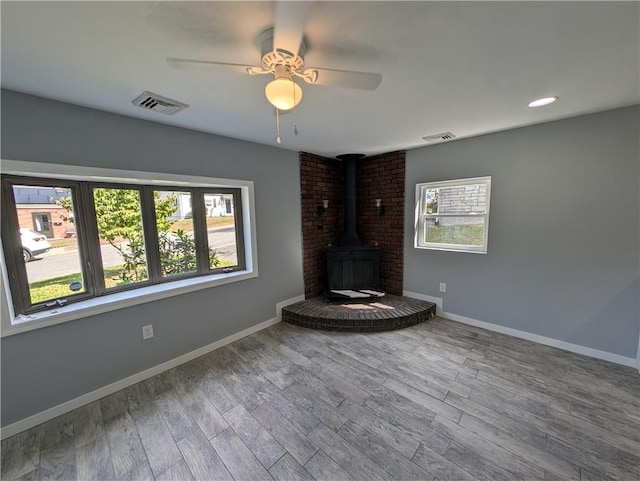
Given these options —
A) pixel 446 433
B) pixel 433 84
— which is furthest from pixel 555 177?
pixel 446 433

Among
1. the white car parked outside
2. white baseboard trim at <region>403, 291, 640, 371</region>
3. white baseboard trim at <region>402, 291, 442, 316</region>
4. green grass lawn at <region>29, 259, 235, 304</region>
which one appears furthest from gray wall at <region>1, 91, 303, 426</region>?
white baseboard trim at <region>403, 291, 640, 371</region>

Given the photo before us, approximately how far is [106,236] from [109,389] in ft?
4.40

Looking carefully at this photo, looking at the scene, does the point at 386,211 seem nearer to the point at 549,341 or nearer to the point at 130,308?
the point at 549,341

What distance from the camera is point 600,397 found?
6.42ft

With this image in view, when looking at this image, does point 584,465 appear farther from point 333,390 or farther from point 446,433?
point 333,390

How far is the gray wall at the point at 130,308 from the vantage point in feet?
5.73

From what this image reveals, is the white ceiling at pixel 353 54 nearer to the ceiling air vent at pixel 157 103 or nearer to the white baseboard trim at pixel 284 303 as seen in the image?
the ceiling air vent at pixel 157 103

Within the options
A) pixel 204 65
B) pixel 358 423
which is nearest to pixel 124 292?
pixel 204 65

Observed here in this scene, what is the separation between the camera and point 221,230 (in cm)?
301

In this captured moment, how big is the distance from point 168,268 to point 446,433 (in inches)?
114

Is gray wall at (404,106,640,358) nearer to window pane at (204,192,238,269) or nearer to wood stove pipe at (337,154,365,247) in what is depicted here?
wood stove pipe at (337,154,365,247)

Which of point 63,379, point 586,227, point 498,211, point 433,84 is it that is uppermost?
point 433,84

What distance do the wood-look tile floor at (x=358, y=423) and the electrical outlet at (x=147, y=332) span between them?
0.40m

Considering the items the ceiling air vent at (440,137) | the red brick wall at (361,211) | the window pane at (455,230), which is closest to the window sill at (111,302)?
the red brick wall at (361,211)
